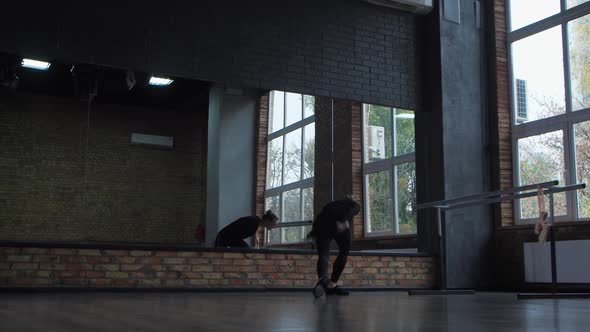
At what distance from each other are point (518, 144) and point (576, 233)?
5.65ft

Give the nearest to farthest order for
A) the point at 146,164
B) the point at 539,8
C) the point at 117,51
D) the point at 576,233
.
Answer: the point at 117,51 < the point at 576,233 < the point at 146,164 < the point at 539,8

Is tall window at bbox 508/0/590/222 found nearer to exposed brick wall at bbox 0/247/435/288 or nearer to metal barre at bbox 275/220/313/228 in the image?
exposed brick wall at bbox 0/247/435/288

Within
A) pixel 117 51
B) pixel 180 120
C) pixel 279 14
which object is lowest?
pixel 180 120

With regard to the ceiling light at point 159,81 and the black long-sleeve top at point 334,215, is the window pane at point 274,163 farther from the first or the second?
the black long-sleeve top at point 334,215

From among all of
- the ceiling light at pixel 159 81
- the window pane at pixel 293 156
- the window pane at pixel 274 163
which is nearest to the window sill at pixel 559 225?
the window pane at pixel 293 156

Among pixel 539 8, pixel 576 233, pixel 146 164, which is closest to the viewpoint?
pixel 576 233

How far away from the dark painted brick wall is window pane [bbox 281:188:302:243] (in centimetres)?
170

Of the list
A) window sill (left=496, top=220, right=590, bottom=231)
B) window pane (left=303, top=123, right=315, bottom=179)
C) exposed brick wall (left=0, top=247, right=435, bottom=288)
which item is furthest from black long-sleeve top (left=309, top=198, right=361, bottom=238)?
window pane (left=303, top=123, right=315, bottom=179)

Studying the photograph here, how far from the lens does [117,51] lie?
24.7 ft

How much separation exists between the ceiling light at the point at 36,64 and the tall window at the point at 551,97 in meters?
6.45

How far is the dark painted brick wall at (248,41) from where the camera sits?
730 centimetres

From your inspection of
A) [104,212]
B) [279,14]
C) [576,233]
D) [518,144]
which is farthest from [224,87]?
[576,233]

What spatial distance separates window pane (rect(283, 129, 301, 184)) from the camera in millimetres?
9648

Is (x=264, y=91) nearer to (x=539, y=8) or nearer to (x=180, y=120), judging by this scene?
(x=180, y=120)
